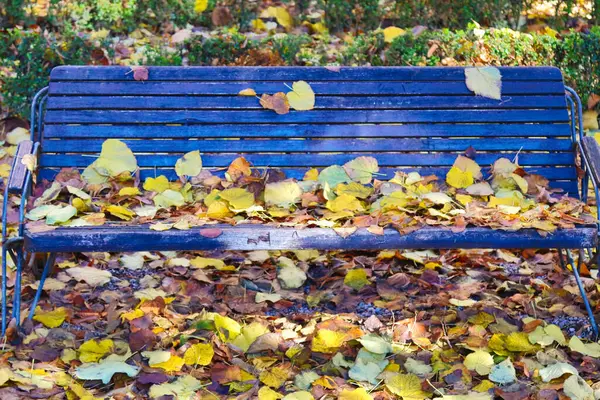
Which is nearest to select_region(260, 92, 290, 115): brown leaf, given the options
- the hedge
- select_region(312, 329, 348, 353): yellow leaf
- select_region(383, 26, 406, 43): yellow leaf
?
select_region(312, 329, 348, 353): yellow leaf

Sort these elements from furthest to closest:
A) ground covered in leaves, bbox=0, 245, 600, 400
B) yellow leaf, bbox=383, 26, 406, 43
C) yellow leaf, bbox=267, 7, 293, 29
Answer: yellow leaf, bbox=267, 7, 293, 29
yellow leaf, bbox=383, 26, 406, 43
ground covered in leaves, bbox=0, 245, 600, 400

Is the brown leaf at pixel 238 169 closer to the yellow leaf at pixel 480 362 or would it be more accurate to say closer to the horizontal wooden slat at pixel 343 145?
the horizontal wooden slat at pixel 343 145

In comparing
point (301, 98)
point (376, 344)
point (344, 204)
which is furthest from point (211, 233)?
point (301, 98)

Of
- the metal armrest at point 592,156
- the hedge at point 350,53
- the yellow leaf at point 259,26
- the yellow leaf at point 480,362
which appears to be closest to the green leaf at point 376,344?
the yellow leaf at point 480,362

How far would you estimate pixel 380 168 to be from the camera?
3.62m

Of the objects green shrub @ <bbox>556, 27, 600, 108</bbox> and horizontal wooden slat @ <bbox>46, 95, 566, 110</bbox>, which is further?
green shrub @ <bbox>556, 27, 600, 108</bbox>

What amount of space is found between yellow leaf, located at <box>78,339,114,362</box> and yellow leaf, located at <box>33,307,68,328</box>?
27cm

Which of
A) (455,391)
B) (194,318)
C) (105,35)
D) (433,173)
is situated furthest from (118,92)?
(105,35)

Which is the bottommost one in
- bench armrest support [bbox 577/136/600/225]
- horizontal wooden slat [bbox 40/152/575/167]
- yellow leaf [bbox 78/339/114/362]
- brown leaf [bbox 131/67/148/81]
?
yellow leaf [bbox 78/339/114/362]

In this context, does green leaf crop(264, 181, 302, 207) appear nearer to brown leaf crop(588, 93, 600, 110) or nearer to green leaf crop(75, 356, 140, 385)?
green leaf crop(75, 356, 140, 385)

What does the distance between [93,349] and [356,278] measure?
116 cm

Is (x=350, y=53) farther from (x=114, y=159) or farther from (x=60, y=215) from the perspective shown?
(x=60, y=215)

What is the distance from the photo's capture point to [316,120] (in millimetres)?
3658

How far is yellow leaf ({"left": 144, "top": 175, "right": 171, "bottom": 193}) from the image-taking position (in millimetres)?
3488
